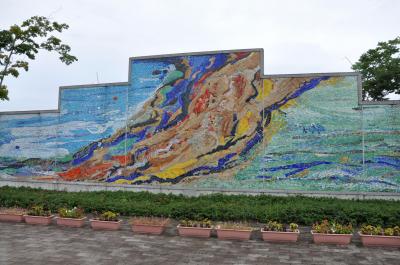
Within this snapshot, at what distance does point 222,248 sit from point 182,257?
1295mm

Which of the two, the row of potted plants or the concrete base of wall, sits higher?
the concrete base of wall

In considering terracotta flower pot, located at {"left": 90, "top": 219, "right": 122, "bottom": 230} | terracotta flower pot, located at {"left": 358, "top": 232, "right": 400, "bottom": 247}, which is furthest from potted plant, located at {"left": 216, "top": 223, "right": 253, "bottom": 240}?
terracotta flower pot, located at {"left": 90, "top": 219, "right": 122, "bottom": 230}

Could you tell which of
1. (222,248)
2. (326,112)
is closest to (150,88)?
(326,112)

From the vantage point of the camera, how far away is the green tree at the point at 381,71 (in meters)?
25.9

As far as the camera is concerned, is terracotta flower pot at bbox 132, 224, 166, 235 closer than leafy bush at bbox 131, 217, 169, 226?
Yes

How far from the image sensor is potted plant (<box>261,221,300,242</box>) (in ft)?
35.1

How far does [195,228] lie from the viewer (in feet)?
37.4

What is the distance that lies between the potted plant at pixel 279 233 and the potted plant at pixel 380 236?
174 centimetres

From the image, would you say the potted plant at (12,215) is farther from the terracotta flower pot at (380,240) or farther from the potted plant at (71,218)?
the terracotta flower pot at (380,240)

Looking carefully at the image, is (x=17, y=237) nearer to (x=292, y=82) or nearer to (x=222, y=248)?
(x=222, y=248)

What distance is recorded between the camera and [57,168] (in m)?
18.7

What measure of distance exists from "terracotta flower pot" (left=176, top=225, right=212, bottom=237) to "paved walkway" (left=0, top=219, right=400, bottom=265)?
245mm

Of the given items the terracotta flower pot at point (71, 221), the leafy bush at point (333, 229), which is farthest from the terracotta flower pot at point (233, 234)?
the terracotta flower pot at point (71, 221)

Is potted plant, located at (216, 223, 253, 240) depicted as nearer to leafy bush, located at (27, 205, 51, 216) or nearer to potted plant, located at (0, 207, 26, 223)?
leafy bush, located at (27, 205, 51, 216)
